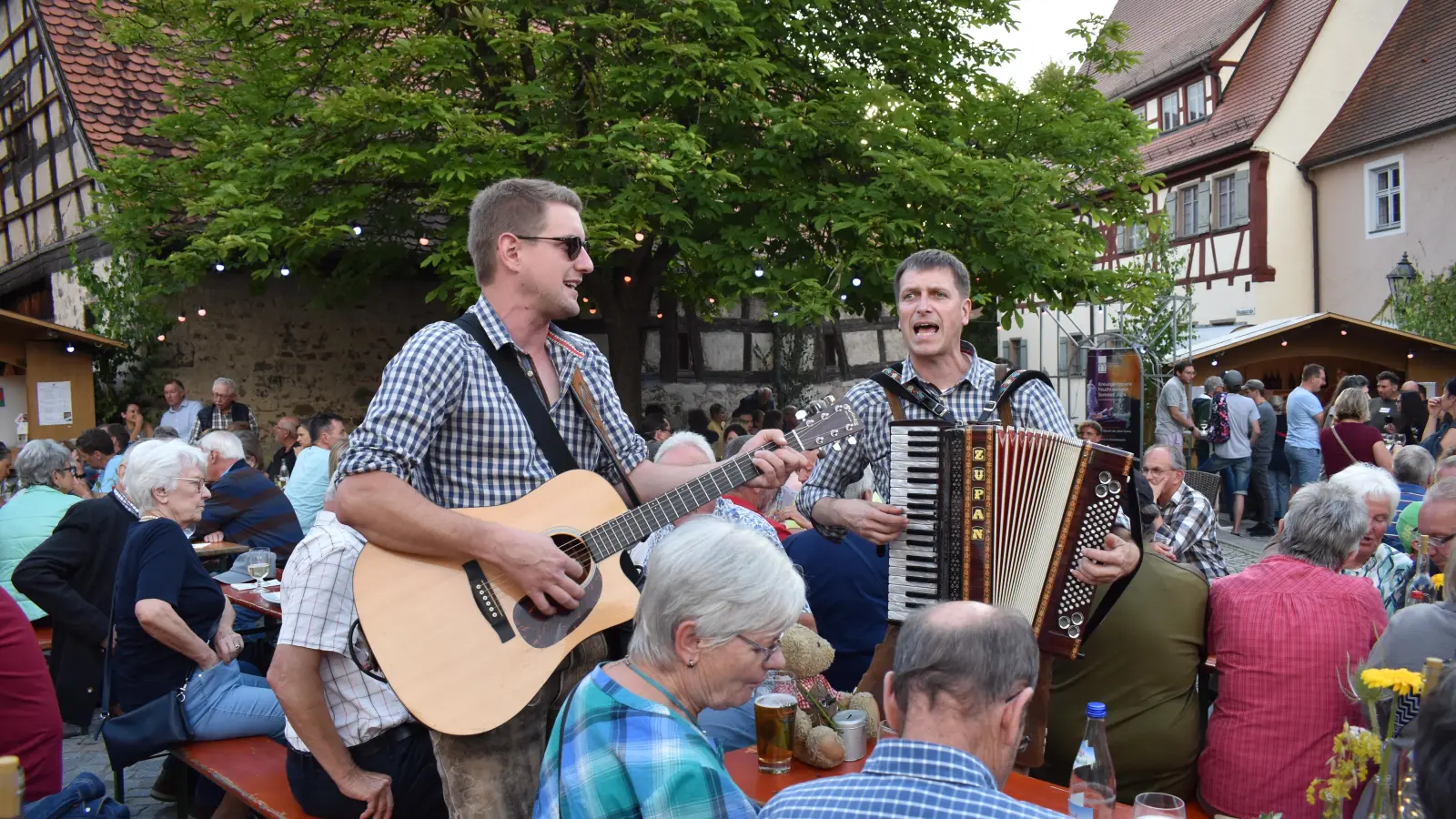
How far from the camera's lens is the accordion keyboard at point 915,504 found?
9.58 feet

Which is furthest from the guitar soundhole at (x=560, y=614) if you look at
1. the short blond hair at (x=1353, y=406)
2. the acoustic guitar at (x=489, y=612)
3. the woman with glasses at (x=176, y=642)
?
the short blond hair at (x=1353, y=406)

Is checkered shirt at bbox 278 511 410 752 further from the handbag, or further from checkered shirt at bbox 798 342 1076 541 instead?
checkered shirt at bbox 798 342 1076 541

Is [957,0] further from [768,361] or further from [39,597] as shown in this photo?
[39,597]

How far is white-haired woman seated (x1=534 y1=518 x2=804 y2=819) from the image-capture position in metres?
1.96

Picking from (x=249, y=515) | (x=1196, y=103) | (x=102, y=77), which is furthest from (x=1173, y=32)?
(x=249, y=515)

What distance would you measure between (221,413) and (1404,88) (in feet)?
69.0

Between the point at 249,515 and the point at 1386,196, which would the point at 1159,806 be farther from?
the point at 1386,196

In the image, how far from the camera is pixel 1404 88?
69.6 ft

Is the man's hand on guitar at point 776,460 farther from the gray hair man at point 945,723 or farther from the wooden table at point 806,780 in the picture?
the gray hair man at point 945,723

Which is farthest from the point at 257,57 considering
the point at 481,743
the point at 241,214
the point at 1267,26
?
the point at 1267,26

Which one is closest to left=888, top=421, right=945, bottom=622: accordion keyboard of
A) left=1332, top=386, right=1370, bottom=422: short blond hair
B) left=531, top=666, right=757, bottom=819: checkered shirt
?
left=531, top=666, right=757, bottom=819: checkered shirt

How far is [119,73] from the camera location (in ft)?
51.0

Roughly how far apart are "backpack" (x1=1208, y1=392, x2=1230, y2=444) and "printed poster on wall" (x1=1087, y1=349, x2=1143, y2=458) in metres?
1.72

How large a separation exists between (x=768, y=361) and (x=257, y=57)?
10820mm
